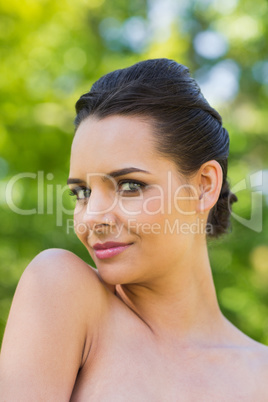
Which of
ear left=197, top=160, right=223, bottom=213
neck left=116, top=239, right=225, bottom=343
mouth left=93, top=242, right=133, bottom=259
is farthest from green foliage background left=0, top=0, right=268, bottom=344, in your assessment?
mouth left=93, top=242, right=133, bottom=259

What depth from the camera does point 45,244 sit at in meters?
5.93

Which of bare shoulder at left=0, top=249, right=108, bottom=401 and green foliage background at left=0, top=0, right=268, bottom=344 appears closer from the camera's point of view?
bare shoulder at left=0, top=249, right=108, bottom=401

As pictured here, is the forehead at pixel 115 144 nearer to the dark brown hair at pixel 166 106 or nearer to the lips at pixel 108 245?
the dark brown hair at pixel 166 106

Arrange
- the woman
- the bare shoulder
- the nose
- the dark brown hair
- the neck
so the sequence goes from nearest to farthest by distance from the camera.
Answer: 1. the bare shoulder
2. the woman
3. the nose
4. the dark brown hair
5. the neck

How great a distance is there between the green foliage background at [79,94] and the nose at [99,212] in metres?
4.03

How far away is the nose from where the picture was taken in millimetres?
1769

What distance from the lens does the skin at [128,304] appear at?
62.5 inches

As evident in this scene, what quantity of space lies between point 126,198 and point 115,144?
19cm

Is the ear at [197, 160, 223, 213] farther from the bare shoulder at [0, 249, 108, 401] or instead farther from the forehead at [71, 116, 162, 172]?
the bare shoulder at [0, 249, 108, 401]

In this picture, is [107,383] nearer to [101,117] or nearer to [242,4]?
[101,117]

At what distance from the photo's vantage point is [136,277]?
1.83 metres

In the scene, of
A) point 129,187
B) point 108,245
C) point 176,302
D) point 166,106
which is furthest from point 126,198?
point 176,302

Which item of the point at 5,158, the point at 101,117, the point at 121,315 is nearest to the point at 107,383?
the point at 121,315

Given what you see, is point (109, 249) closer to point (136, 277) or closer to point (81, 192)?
point (136, 277)
